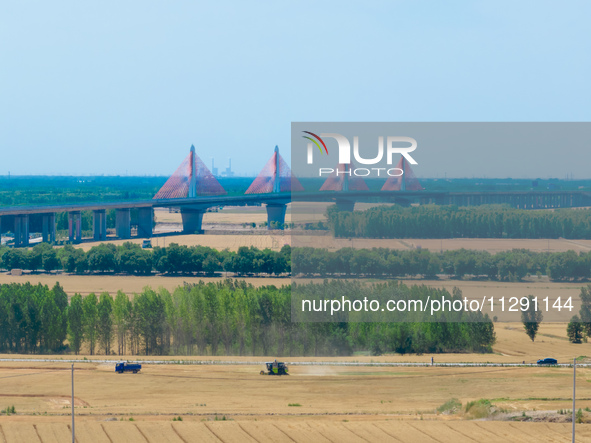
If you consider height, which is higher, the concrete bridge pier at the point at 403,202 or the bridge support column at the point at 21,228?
the concrete bridge pier at the point at 403,202

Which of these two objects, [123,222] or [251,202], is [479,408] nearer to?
[123,222]

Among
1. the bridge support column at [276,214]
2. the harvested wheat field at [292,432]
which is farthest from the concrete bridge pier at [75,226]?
the harvested wheat field at [292,432]

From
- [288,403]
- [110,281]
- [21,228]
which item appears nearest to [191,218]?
[21,228]

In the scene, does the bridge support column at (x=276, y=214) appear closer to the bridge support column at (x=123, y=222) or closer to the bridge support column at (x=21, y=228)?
the bridge support column at (x=123, y=222)

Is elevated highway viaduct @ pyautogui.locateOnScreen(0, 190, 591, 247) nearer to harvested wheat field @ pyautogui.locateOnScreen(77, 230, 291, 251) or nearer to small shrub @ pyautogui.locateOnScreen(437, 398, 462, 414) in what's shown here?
harvested wheat field @ pyautogui.locateOnScreen(77, 230, 291, 251)

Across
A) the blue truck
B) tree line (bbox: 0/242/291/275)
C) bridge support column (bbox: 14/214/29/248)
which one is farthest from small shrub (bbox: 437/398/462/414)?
bridge support column (bbox: 14/214/29/248)

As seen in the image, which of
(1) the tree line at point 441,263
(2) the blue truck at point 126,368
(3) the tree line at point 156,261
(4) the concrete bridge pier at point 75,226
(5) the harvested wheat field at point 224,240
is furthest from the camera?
(4) the concrete bridge pier at point 75,226
